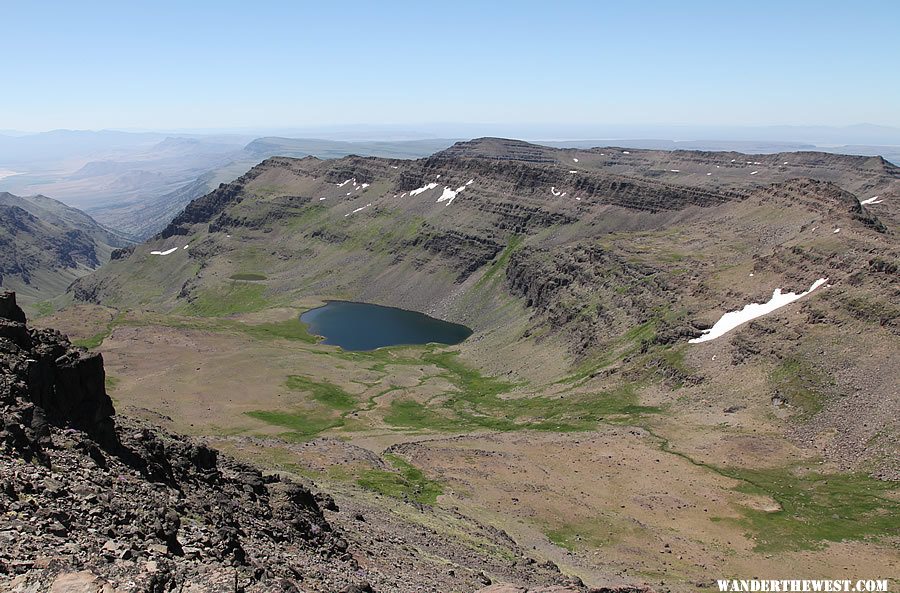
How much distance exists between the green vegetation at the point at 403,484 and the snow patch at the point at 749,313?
59.8 m

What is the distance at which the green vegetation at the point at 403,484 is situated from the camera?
65.4 metres

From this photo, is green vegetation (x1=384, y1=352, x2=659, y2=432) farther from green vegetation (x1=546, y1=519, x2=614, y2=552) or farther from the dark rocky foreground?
the dark rocky foreground

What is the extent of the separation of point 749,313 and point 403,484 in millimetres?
72747

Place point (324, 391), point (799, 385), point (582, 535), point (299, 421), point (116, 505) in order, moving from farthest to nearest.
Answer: point (324, 391) < point (299, 421) < point (799, 385) < point (582, 535) < point (116, 505)

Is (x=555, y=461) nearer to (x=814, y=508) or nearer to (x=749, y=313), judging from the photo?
(x=814, y=508)

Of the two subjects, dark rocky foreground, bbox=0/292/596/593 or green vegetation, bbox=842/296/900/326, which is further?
green vegetation, bbox=842/296/900/326

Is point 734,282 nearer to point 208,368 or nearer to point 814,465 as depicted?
point 814,465

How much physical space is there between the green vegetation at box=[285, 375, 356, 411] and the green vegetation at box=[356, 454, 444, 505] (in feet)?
146

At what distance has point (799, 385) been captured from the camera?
8725 centimetres

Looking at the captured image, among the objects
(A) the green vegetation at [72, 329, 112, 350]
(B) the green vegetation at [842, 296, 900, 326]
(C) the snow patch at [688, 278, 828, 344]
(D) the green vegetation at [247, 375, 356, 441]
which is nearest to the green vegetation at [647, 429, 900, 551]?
(B) the green vegetation at [842, 296, 900, 326]

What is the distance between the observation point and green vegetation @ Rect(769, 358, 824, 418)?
274 ft

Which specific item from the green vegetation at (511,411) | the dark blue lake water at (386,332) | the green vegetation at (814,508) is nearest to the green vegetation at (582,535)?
the green vegetation at (814,508)

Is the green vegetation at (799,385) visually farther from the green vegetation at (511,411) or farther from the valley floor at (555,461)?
the green vegetation at (511,411)

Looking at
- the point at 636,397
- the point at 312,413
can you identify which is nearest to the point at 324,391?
the point at 312,413
